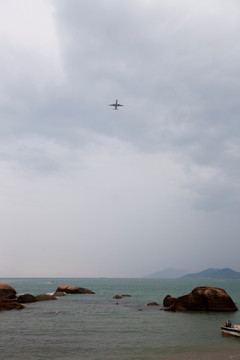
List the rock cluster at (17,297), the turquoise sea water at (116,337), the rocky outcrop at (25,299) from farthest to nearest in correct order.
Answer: the rocky outcrop at (25,299), the rock cluster at (17,297), the turquoise sea water at (116,337)

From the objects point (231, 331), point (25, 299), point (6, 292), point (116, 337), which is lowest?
point (116, 337)

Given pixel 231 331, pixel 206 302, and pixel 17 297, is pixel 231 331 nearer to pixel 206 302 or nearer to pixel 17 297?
pixel 206 302

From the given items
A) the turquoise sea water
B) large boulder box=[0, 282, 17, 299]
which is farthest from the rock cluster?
the turquoise sea water

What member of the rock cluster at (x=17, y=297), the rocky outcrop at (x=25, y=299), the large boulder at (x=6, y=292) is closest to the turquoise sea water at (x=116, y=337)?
the rock cluster at (x=17, y=297)

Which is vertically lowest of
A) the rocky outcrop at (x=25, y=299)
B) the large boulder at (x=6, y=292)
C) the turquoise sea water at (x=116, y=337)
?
the turquoise sea water at (x=116, y=337)

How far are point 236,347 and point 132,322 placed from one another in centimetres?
1312

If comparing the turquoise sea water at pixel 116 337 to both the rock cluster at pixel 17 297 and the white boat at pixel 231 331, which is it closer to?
the white boat at pixel 231 331

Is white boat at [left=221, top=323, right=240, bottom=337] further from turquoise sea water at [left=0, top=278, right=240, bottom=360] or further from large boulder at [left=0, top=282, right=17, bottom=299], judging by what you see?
large boulder at [left=0, top=282, right=17, bottom=299]

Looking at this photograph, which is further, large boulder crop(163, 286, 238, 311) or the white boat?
large boulder crop(163, 286, 238, 311)

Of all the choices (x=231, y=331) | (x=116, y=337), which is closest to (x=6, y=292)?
(x=116, y=337)

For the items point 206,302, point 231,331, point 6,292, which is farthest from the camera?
point 6,292

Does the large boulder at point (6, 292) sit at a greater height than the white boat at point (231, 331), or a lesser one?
greater

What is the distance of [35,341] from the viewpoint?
23.9 m

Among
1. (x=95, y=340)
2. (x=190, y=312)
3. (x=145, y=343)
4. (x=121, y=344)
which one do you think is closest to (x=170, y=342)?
(x=145, y=343)
